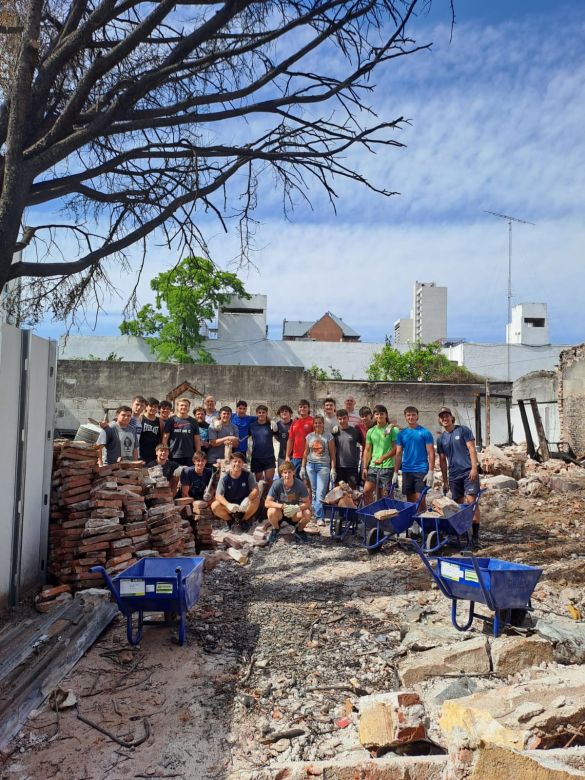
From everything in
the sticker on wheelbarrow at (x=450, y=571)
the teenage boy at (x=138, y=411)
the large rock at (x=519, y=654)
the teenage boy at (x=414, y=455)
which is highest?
the teenage boy at (x=138, y=411)

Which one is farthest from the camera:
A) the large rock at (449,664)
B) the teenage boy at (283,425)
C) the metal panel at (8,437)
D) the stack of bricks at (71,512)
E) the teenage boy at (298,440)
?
the teenage boy at (283,425)

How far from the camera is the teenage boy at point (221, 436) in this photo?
9625mm

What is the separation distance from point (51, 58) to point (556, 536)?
8.54 metres

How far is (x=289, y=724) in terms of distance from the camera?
12.8 feet

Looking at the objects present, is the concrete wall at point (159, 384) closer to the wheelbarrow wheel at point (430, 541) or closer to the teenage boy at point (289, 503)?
the teenage boy at point (289, 503)

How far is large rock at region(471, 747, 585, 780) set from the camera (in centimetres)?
245

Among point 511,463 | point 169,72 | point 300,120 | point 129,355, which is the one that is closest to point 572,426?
point 511,463

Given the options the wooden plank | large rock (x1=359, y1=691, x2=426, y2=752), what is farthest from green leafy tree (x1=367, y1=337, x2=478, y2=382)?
large rock (x1=359, y1=691, x2=426, y2=752)

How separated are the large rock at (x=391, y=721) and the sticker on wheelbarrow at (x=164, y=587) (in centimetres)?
192

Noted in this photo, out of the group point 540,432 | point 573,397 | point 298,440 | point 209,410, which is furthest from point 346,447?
point 573,397

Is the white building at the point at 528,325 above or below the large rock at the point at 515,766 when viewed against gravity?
above

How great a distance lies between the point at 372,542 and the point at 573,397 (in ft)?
38.6

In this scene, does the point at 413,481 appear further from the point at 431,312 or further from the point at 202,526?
the point at 431,312

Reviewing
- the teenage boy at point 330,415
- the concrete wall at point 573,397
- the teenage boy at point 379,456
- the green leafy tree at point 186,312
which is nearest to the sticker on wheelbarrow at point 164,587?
the teenage boy at point 379,456
